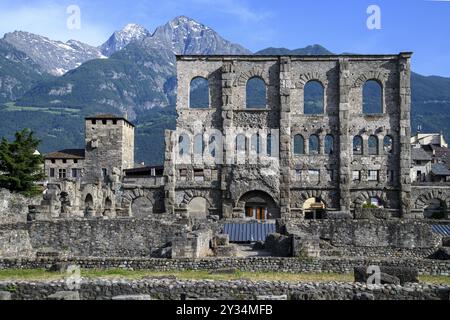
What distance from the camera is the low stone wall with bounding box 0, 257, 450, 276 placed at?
21.5 meters

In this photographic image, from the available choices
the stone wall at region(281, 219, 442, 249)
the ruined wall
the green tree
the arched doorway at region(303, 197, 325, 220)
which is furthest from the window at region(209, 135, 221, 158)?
the stone wall at region(281, 219, 442, 249)

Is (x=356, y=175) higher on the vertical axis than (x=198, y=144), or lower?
lower

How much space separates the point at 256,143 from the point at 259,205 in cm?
528

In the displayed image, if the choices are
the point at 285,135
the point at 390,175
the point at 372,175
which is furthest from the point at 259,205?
the point at 390,175

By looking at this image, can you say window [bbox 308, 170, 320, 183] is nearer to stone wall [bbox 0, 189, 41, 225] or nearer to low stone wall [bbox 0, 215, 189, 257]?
stone wall [bbox 0, 189, 41, 225]

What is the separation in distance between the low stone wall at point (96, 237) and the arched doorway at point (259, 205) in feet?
80.3

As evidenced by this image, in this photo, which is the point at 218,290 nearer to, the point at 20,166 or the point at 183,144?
the point at 183,144

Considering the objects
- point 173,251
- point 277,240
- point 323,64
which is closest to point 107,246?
point 173,251

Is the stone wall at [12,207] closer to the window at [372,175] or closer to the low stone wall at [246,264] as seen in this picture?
the low stone wall at [246,264]

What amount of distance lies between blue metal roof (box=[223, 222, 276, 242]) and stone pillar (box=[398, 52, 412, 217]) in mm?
21332

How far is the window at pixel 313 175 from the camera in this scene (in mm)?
52200

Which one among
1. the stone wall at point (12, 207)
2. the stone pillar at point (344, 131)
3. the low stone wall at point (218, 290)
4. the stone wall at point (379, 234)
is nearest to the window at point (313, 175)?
the stone pillar at point (344, 131)

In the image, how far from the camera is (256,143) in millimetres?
53094
